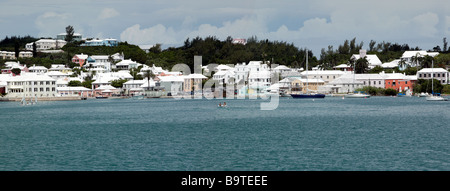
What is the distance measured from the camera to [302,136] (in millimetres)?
36875

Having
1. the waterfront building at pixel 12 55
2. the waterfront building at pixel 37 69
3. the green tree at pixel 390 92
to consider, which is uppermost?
the waterfront building at pixel 12 55

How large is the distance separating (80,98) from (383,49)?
397 ft

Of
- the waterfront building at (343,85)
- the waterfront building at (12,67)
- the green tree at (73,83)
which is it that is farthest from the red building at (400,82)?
the waterfront building at (12,67)

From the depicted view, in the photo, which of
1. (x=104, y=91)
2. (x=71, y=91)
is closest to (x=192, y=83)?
(x=104, y=91)

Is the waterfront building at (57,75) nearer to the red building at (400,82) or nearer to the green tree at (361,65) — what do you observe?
the green tree at (361,65)

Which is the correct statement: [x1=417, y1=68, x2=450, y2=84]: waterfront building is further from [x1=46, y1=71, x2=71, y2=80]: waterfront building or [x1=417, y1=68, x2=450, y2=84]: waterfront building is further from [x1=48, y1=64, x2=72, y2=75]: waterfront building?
[x1=48, y1=64, x2=72, y2=75]: waterfront building

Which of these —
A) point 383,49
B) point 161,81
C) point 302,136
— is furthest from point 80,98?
point 383,49

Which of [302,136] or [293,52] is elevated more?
[293,52]

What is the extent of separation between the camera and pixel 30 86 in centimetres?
11338

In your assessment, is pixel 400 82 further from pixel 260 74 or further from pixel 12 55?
pixel 12 55

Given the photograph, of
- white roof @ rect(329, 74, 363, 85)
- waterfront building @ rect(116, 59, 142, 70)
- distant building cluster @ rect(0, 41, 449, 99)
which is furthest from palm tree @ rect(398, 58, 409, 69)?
waterfront building @ rect(116, 59, 142, 70)

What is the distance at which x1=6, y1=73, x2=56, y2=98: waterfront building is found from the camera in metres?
113

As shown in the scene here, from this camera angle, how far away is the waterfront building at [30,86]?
4461 inches
